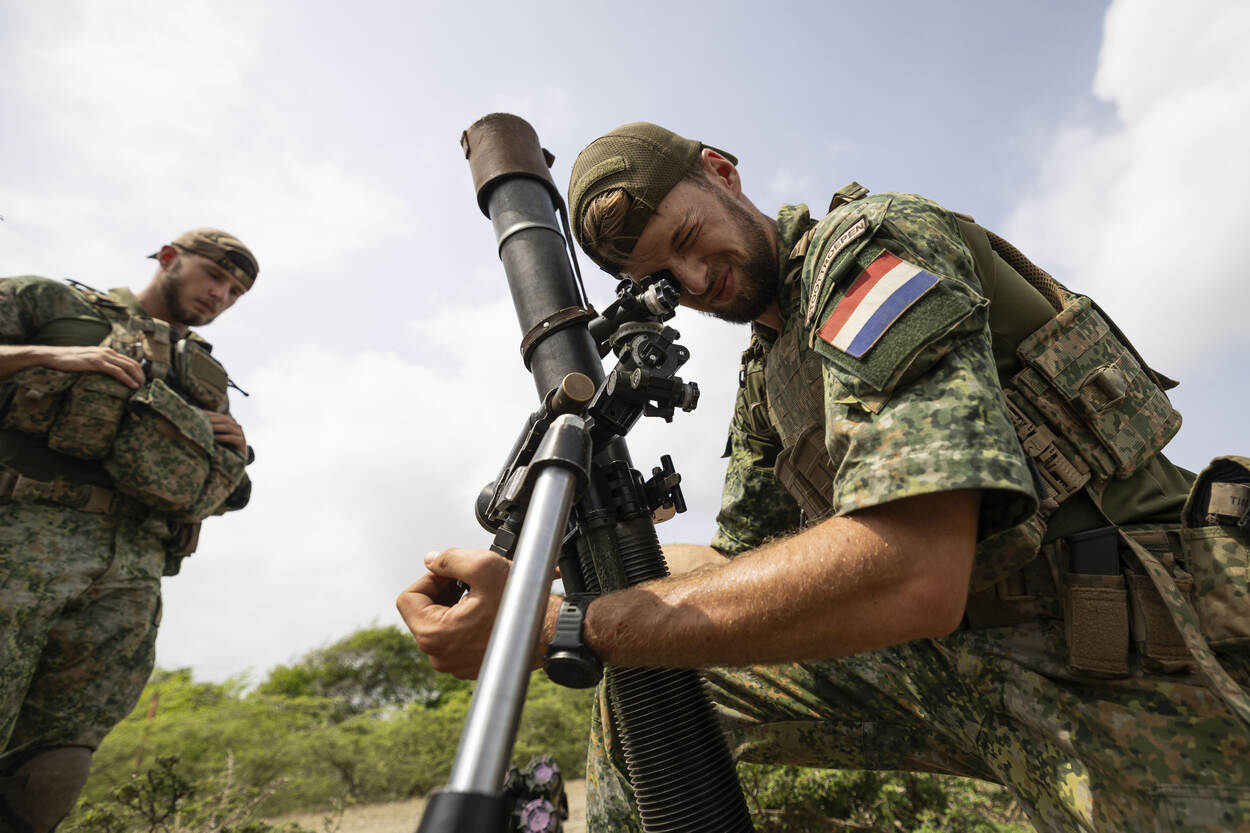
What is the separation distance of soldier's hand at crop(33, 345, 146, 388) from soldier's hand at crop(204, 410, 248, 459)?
567mm

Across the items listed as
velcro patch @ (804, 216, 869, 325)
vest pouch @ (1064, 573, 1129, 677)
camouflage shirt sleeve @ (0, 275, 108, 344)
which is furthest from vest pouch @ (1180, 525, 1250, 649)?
camouflage shirt sleeve @ (0, 275, 108, 344)

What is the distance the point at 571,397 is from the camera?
1.97 meters

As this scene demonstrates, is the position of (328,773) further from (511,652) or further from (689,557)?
(511,652)

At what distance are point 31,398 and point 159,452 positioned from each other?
674mm

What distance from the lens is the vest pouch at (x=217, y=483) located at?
4.43m

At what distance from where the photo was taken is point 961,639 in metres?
2.17

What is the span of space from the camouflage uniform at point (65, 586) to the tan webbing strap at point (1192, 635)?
481 cm

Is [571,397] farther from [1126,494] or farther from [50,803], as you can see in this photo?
[50,803]

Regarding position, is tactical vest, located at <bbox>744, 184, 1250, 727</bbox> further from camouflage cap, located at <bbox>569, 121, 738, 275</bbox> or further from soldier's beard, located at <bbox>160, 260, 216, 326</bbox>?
soldier's beard, located at <bbox>160, 260, 216, 326</bbox>

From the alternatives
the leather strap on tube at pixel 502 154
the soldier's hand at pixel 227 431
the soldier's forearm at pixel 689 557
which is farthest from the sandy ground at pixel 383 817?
the leather strap on tube at pixel 502 154

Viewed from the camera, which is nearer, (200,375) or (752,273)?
(752,273)

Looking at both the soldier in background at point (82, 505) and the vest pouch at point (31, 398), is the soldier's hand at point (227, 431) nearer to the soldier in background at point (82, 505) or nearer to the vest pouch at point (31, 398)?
the soldier in background at point (82, 505)

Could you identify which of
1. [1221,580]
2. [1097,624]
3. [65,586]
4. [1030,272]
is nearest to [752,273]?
[1030,272]

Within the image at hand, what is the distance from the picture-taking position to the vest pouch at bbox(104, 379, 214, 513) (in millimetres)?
4070
